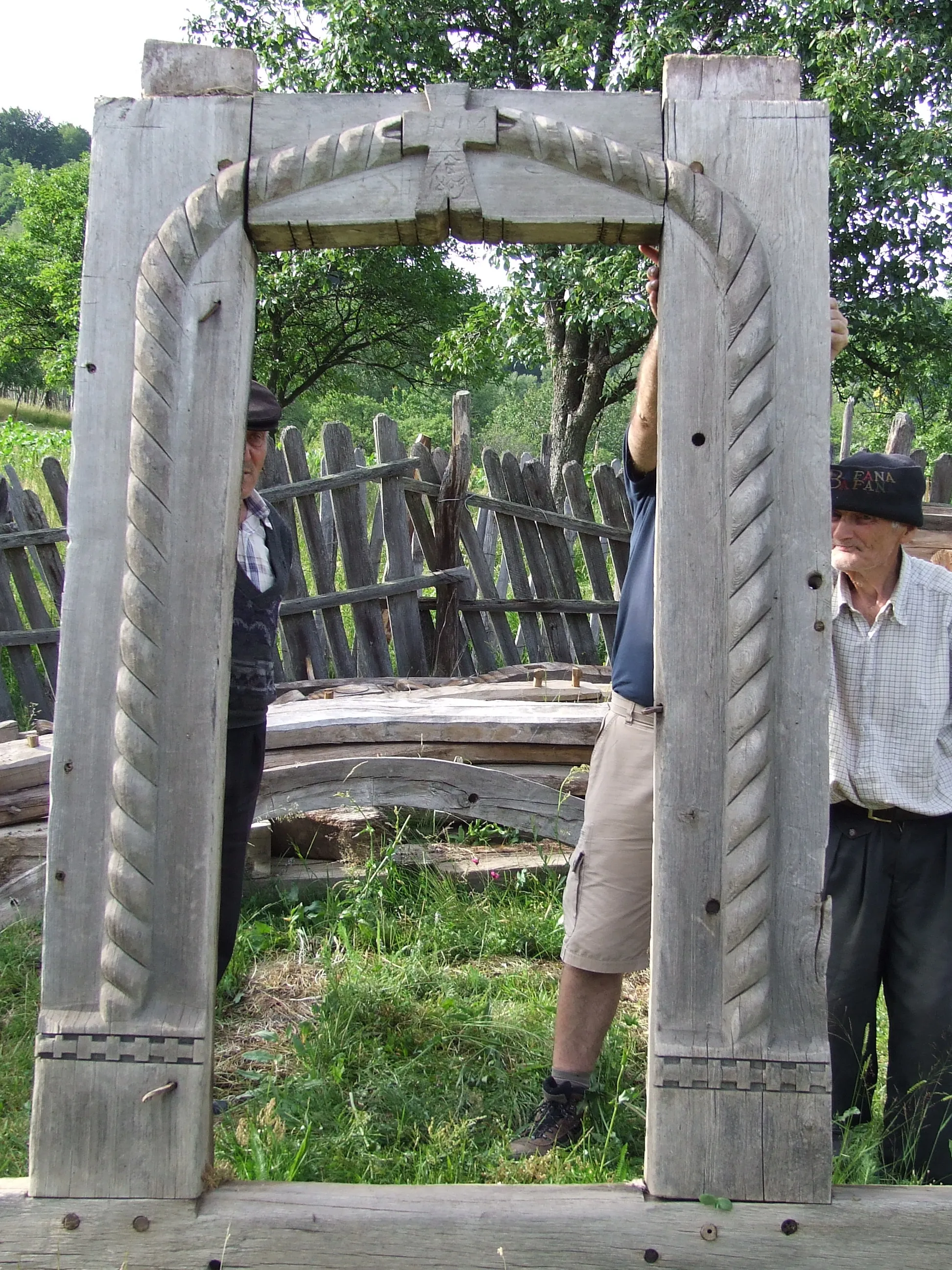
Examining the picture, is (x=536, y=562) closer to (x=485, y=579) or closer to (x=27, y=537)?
(x=485, y=579)

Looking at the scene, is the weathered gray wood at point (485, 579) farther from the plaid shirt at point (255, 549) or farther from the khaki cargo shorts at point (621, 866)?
the khaki cargo shorts at point (621, 866)

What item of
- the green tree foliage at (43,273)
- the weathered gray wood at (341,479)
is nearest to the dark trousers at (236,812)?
the weathered gray wood at (341,479)

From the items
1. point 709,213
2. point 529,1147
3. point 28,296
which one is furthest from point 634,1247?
point 28,296

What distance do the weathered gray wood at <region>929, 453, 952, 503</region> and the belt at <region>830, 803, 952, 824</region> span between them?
457cm

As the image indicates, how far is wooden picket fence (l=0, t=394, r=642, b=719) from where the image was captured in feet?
19.9

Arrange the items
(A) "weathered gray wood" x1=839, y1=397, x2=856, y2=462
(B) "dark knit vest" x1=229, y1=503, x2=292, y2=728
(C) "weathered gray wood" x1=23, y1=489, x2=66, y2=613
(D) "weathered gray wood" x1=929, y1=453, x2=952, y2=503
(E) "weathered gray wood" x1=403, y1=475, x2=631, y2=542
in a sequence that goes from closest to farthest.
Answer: (B) "dark knit vest" x1=229, y1=503, x2=292, y2=728, (C) "weathered gray wood" x1=23, y1=489, x2=66, y2=613, (D) "weathered gray wood" x1=929, y1=453, x2=952, y2=503, (E) "weathered gray wood" x1=403, y1=475, x2=631, y2=542, (A) "weathered gray wood" x1=839, y1=397, x2=856, y2=462

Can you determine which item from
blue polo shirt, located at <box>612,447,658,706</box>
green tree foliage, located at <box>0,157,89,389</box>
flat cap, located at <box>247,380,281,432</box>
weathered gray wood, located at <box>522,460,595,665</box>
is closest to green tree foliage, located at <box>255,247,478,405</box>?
green tree foliage, located at <box>0,157,89,389</box>

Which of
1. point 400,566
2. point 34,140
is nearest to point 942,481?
point 400,566

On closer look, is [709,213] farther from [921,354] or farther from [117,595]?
[921,354]

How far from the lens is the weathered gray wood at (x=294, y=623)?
6.12 meters

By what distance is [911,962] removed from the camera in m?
2.40

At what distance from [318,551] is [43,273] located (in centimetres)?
1894

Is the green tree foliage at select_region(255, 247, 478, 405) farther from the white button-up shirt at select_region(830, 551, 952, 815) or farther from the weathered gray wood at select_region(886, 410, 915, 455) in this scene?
the white button-up shirt at select_region(830, 551, 952, 815)

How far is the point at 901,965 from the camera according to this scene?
7.95 ft
